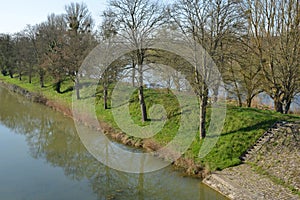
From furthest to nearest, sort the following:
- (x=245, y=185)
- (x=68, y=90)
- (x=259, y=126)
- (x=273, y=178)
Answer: (x=68, y=90) → (x=259, y=126) → (x=273, y=178) → (x=245, y=185)

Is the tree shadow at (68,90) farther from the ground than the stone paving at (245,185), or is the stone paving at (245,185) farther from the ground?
the tree shadow at (68,90)

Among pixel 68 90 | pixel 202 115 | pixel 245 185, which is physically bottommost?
pixel 245 185

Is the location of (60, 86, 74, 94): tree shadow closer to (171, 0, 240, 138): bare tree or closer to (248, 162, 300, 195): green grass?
(171, 0, 240, 138): bare tree

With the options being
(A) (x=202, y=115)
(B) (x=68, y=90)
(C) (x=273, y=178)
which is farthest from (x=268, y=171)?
(B) (x=68, y=90)

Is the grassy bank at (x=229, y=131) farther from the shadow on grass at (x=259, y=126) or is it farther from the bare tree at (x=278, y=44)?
the bare tree at (x=278, y=44)

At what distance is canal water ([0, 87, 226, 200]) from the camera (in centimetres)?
1107

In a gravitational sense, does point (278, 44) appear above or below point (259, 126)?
above

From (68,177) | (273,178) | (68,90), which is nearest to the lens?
(273,178)

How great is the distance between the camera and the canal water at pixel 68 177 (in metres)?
11.1

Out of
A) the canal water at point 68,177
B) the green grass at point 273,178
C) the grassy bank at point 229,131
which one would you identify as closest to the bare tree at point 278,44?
the grassy bank at point 229,131

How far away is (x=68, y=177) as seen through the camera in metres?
12.6

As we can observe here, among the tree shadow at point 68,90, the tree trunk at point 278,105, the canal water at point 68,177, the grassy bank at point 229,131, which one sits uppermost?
the tree shadow at point 68,90

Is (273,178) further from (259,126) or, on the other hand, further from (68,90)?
(68,90)

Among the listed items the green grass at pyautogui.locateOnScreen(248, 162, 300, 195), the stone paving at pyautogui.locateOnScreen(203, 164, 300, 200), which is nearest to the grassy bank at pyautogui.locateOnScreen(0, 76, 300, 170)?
the stone paving at pyautogui.locateOnScreen(203, 164, 300, 200)
